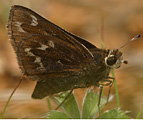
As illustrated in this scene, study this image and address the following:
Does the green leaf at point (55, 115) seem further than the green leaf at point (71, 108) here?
No

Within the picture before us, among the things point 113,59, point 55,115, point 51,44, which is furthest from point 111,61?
point 55,115

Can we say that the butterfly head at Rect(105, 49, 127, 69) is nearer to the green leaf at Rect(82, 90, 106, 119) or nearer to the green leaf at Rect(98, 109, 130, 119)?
the green leaf at Rect(82, 90, 106, 119)

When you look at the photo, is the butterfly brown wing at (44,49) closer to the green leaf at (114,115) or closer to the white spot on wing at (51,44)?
the white spot on wing at (51,44)

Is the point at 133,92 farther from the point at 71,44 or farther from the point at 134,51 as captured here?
the point at 134,51

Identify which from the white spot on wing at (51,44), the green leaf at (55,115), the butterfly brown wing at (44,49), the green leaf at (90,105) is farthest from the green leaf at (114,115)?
the white spot on wing at (51,44)

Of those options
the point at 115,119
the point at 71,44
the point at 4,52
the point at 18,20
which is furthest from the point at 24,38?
the point at 4,52

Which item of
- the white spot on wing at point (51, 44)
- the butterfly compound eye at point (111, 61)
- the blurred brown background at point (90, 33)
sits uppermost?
the white spot on wing at point (51, 44)

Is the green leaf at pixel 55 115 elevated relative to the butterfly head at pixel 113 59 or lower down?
lower down
